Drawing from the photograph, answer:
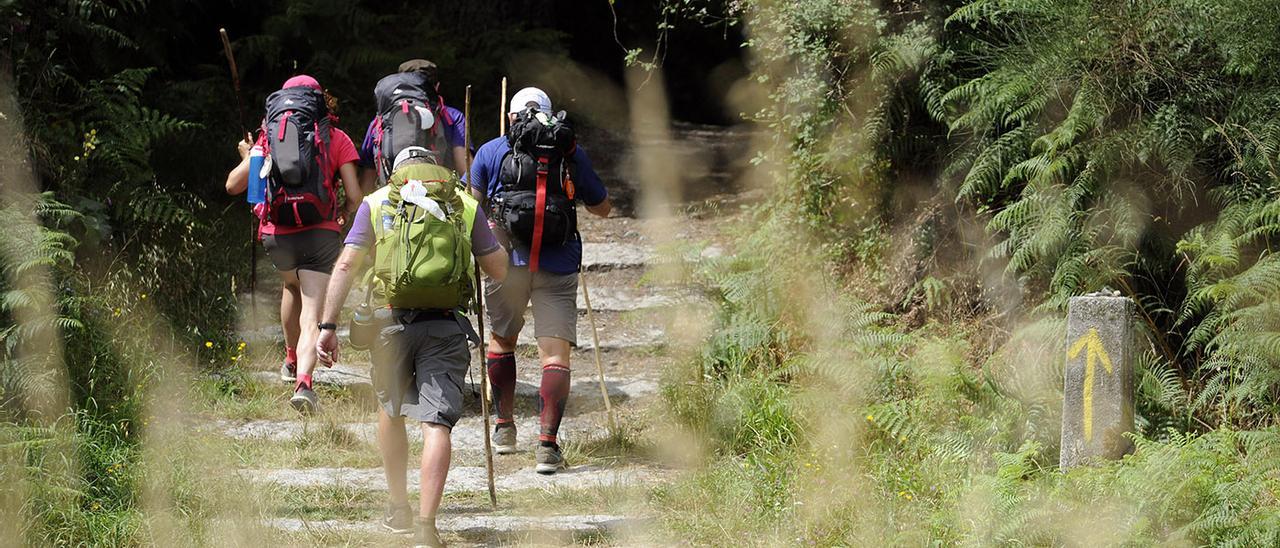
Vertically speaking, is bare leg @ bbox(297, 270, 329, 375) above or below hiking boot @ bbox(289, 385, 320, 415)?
above

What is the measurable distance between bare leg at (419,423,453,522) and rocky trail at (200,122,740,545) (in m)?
0.45

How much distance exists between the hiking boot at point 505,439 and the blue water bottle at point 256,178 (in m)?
1.93

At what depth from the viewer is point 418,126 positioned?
286 inches

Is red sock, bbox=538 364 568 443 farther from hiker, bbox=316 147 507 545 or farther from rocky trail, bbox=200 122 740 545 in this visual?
hiker, bbox=316 147 507 545

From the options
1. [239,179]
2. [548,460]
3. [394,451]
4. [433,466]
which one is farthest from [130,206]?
[433,466]

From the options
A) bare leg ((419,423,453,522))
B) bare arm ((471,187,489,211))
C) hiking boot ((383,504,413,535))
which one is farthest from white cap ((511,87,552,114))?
hiking boot ((383,504,413,535))

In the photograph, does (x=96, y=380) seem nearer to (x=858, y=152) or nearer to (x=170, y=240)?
(x=170, y=240)

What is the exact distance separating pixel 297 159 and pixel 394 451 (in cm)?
228

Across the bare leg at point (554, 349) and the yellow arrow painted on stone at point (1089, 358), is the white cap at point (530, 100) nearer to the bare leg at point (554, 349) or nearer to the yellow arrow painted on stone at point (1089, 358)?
the bare leg at point (554, 349)

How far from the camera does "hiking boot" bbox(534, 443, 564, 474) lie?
670cm

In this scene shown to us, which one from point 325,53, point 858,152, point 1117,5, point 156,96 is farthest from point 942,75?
point 156,96

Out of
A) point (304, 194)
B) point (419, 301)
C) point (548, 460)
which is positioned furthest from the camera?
point (304, 194)

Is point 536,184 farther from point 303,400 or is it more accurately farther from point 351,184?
point 303,400

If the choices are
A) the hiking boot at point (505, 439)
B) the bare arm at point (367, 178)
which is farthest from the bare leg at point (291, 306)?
the hiking boot at point (505, 439)
